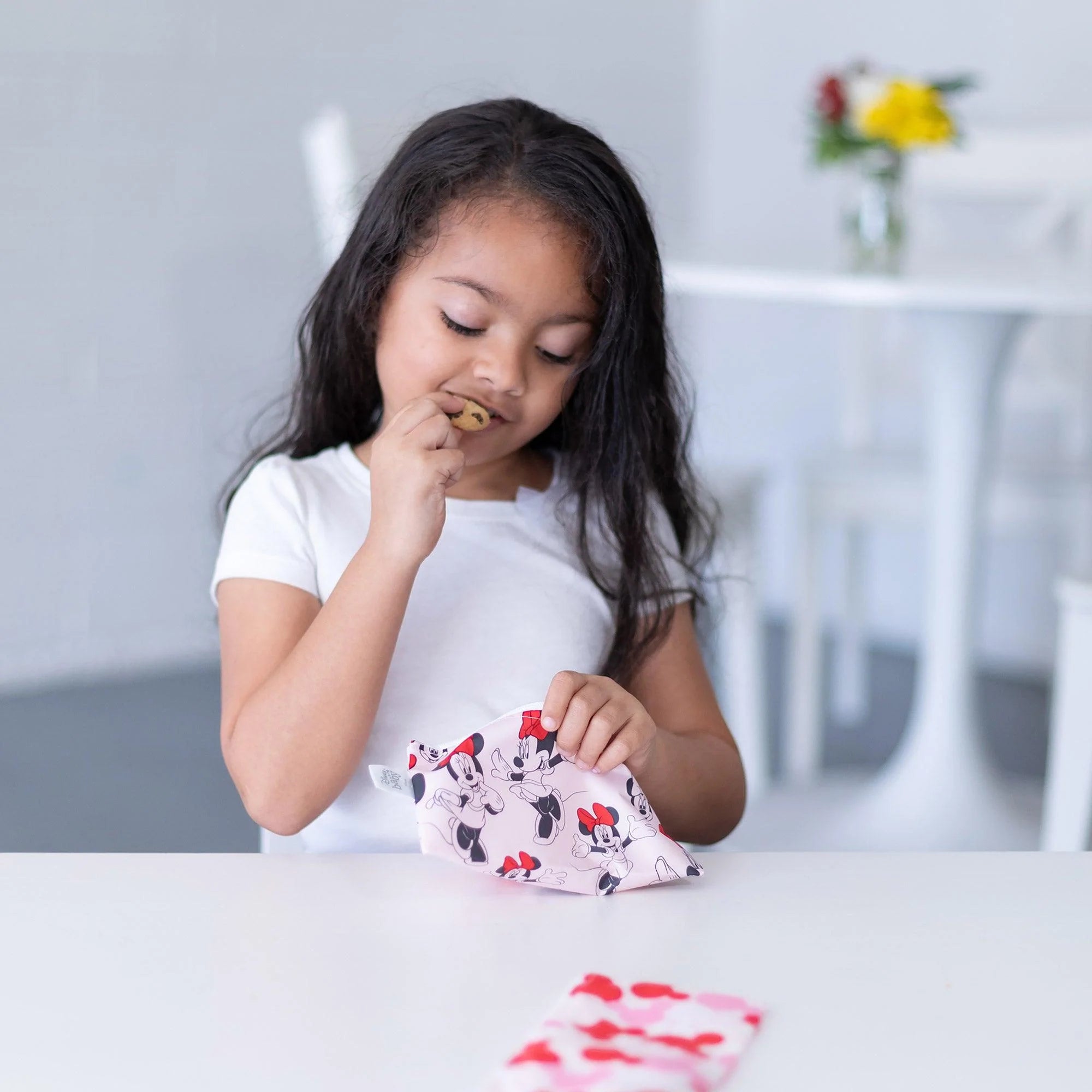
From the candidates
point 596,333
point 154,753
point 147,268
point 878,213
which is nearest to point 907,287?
point 878,213

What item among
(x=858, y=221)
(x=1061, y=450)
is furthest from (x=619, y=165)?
(x=1061, y=450)

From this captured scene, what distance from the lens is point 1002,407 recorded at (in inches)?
122

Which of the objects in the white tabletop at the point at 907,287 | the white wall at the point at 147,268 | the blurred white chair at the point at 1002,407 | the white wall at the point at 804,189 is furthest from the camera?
the white wall at the point at 804,189

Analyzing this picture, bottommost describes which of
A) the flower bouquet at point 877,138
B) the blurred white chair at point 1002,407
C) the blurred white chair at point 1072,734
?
the blurred white chair at point 1072,734

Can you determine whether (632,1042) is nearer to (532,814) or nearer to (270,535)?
(532,814)

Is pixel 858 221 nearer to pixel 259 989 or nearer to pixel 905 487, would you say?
pixel 905 487

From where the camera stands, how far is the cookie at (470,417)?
900 millimetres

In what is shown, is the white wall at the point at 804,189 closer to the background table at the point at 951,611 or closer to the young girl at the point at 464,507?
the background table at the point at 951,611

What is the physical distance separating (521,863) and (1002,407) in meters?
2.70

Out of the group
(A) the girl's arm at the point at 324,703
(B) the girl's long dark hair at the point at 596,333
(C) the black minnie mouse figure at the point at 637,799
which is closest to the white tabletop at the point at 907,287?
(B) the girl's long dark hair at the point at 596,333

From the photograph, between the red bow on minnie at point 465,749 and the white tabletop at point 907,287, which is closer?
the red bow on minnie at point 465,749

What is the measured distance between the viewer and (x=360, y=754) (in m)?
0.86

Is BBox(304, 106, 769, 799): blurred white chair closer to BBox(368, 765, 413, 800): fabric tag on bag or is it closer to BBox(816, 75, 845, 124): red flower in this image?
BBox(816, 75, 845, 124): red flower

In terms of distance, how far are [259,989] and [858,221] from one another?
189 cm
